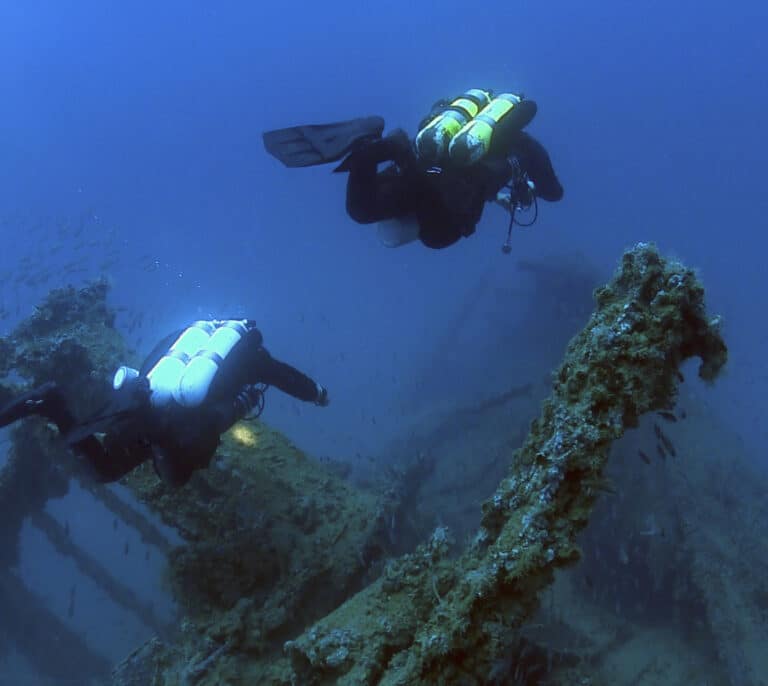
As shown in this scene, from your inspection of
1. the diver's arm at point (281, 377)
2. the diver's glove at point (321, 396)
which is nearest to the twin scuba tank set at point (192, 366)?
the diver's arm at point (281, 377)

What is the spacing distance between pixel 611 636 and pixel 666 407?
6946mm

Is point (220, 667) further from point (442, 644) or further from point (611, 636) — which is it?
point (611, 636)

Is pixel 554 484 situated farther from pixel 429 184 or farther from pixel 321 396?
pixel 321 396

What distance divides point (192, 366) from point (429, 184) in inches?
109

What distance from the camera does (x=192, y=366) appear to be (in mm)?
5430

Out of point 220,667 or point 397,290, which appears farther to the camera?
point 397,290

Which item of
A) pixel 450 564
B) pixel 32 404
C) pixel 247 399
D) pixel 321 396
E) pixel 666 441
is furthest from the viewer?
pixel 321 396

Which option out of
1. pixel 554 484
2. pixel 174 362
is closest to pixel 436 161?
pixel 174 362

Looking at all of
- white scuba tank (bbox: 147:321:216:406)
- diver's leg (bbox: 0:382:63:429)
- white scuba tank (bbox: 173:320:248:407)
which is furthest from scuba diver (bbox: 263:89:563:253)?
diver's leg (bbox: 0:382:63:429)

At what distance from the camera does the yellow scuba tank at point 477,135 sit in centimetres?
506

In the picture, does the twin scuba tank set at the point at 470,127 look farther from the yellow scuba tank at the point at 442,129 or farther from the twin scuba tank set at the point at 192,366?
the twin scuba tank set at the point at 192,366

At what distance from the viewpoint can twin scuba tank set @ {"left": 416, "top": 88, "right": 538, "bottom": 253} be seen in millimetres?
5090

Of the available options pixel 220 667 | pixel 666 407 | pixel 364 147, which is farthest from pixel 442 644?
pixel 364 147

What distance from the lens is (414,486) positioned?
34.2ft
